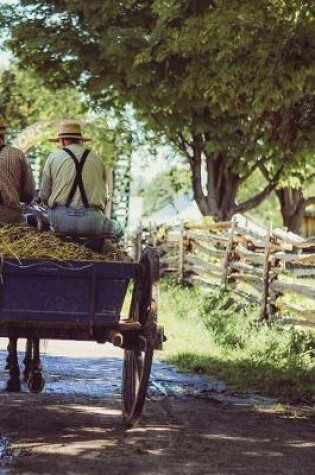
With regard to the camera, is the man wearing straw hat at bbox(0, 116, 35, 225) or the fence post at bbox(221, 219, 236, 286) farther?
the fence post at bbox(221, 219, 236, 286)

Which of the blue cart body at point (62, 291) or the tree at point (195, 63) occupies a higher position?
the tree at point (195, 63)

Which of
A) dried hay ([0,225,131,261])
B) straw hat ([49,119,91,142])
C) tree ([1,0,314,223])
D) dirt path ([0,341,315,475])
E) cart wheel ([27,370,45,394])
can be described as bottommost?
dirt path ([0,341,315,475])

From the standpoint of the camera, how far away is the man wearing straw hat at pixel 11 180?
821 centimetres

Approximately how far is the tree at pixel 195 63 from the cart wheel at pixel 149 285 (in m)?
2.78

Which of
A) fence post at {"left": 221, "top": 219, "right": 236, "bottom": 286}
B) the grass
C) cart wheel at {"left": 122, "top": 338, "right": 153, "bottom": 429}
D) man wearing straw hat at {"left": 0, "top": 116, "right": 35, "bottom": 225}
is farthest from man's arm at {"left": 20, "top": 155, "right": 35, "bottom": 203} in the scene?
fence post at {"left": 221, "top": 219, "right": 236, "bottom": 286}

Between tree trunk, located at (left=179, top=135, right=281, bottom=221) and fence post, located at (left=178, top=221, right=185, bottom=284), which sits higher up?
tree trunk, located at (left=179, top=135, right=281, bottom=221)

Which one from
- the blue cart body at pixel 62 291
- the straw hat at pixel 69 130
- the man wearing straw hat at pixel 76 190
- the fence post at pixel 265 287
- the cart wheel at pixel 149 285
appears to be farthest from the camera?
the fence post at pixel 265 287

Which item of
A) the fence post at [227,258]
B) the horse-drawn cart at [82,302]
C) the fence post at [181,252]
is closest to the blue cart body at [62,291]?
the horse-drawn cart at [82,302]

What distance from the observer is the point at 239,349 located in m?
12.8

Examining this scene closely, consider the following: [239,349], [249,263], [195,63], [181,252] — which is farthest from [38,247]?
[181,252]

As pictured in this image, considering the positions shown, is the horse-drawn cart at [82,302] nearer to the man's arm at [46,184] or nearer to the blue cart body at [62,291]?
the blue cart body at [62,291]

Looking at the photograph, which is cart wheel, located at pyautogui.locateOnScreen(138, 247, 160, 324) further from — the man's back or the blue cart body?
the man's back

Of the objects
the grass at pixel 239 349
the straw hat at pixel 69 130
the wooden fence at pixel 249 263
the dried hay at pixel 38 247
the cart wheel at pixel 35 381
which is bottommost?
the grass at pixel 239 349

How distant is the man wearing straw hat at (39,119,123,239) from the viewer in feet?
26.0
